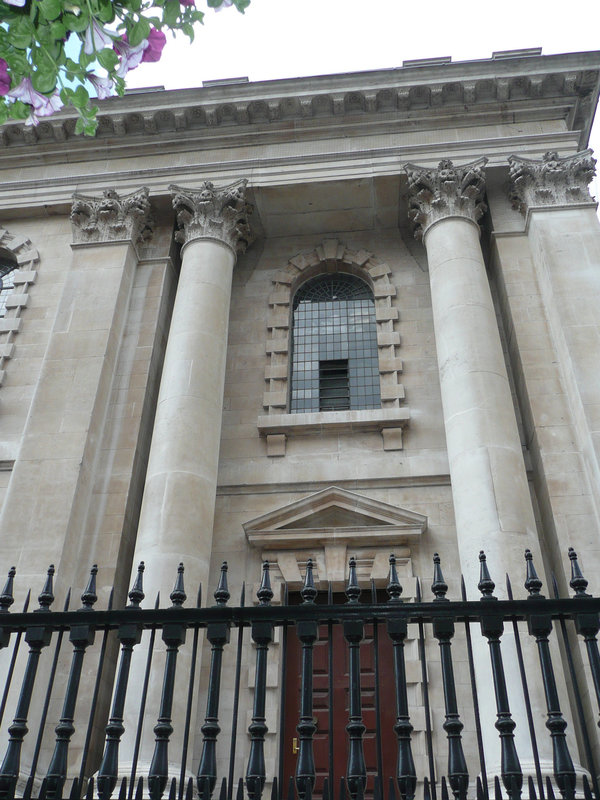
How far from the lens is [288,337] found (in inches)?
632

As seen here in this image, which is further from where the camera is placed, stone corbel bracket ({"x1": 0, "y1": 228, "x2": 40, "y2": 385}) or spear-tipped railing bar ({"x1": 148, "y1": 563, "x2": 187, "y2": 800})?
stone corbel bracket ({"x1": 0, "y1": 228, "x2": 40, "y2": 385})

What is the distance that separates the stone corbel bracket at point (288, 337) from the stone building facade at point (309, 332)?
0.06m

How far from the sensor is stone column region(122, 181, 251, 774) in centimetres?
1094

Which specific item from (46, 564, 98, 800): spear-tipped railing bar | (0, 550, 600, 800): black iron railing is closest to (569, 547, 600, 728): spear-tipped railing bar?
(0, 550, 600, 800): black iron railing

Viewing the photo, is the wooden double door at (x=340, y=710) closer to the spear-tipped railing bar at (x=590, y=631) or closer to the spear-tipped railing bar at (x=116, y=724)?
the spear-tipped railing bar at (x=116, y=724)

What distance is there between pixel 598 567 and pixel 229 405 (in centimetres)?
750

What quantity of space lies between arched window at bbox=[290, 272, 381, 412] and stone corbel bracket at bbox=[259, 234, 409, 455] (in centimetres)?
31

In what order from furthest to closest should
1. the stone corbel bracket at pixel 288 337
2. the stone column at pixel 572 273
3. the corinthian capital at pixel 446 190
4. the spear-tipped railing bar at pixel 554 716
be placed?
1. the corinthian capital at pixel 446 190
2. the stone corbel bracket at pixel 288 337
3. the stone column at pixel 572 273
4. the spear-tipped railing bar at pixel 554 716

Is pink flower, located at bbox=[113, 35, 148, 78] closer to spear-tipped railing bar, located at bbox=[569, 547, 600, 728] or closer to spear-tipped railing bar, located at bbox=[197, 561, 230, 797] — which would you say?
spear-tipped railing bar, located at bbox=[197, 561, 230, 797]

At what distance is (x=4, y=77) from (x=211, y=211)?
10494 millimetres

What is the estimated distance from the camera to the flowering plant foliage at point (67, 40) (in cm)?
563

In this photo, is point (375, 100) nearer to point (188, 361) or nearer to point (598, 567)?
point (188, 361)

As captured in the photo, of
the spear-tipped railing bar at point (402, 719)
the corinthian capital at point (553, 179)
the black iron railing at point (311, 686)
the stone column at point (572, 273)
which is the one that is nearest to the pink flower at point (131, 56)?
the black iron railing at point (311, 686)

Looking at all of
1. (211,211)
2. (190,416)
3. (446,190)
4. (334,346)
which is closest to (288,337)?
(334,346)
